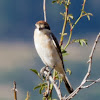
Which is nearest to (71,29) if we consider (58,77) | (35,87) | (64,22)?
(64,22)

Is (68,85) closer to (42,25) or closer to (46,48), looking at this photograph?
(46,48)

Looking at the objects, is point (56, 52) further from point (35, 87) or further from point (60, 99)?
point (60, 99)

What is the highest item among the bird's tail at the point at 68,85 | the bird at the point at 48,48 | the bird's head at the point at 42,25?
the bird's head at the point at 42,25

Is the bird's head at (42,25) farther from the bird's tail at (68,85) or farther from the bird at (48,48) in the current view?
the bird's tail at (68,85)

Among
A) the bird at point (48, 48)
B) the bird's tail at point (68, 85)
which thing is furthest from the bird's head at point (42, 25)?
the bird's tail at point (68, 85)

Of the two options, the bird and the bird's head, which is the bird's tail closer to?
the bird

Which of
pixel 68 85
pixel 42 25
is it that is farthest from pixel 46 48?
pixel 68 85

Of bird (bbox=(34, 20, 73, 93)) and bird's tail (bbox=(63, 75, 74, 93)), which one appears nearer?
bird's tail (bbox=(63, 75, 74, 93))

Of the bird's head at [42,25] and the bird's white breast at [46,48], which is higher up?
the bird's head at [42,25]

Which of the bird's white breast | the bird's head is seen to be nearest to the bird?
the bird's white breast

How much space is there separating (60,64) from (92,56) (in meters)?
1.56

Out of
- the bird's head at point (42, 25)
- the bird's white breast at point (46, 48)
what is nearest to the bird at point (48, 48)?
the bird's white breast at point (46, 48)

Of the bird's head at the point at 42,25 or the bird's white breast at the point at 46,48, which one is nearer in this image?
the bird's head at the point at 42,25

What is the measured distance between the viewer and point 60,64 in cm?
351
